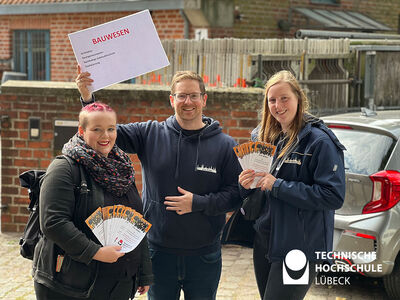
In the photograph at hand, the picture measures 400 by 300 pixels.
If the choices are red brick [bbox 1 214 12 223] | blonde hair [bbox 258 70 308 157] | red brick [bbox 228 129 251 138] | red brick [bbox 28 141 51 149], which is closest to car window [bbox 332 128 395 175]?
red brick [bbox 228 129 251 138]

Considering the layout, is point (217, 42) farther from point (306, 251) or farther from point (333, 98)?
point (306, 251)

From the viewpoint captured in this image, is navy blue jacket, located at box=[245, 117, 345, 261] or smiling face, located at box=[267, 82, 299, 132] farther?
smiling face, located at box=[267, 82, 299, 132]

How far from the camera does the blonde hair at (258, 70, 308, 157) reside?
3457 mm

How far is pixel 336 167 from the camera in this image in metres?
3.32

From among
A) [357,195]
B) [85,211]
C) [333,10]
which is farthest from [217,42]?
[333,10]

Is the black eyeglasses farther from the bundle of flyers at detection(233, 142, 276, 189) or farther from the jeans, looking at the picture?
the jeans

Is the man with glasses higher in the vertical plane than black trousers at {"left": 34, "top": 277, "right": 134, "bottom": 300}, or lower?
higher

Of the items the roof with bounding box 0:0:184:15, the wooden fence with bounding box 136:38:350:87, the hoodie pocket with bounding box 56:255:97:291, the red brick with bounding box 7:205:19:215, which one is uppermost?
the roof with bounding box 0:0:184:15

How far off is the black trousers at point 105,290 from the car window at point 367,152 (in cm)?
256

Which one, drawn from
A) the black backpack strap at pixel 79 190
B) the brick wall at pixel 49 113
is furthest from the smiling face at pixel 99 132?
the brick wall at pixel 49 113

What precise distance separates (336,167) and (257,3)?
1199 centimetres

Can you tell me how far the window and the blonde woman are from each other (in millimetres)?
13596

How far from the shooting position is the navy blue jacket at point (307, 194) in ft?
10.8

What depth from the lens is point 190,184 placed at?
3646 millimetres
